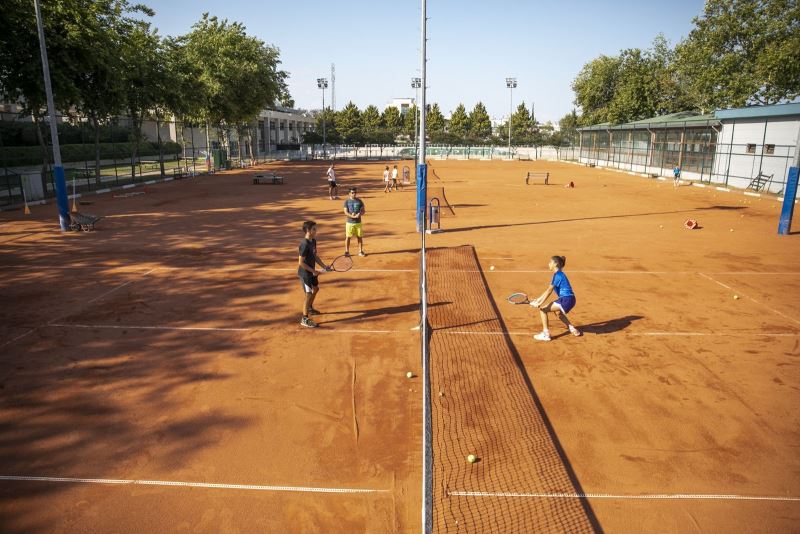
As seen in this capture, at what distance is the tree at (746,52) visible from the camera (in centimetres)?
4012

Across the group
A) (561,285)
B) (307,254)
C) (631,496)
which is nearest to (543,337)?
(561,285)

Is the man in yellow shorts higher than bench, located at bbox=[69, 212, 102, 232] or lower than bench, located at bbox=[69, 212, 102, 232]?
higher

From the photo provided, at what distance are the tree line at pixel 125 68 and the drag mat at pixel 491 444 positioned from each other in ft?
92.4

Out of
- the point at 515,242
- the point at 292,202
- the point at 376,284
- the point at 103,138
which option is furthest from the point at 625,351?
the point at 103,138

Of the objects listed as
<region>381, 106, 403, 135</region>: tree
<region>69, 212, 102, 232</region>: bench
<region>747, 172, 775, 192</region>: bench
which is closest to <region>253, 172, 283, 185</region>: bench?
<region>69, 212, 102, 232</region>: bench

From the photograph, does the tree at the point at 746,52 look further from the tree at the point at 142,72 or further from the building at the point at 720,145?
the tree at the point at 142,72

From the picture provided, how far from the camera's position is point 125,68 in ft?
116

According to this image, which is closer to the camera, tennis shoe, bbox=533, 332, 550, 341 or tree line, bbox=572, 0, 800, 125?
tennis shoe, bbox=533, 332, 550, 341

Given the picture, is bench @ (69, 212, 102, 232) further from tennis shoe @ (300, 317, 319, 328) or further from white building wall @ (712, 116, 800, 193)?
white building wall @ (712, 116, 800, 193)

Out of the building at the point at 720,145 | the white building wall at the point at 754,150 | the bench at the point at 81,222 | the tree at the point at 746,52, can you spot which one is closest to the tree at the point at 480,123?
the building at the point at 720,145

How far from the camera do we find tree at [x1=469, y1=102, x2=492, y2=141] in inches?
3969

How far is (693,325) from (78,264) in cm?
1594

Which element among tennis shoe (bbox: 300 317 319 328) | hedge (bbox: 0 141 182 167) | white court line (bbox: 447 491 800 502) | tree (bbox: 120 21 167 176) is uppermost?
tree (bbox: 120 21 167 176)

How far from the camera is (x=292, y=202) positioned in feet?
95.9
